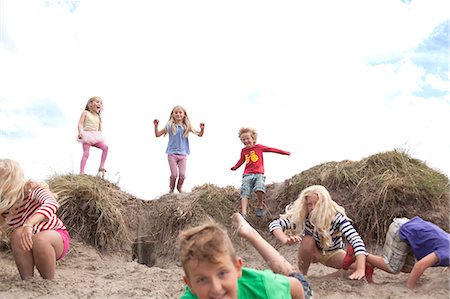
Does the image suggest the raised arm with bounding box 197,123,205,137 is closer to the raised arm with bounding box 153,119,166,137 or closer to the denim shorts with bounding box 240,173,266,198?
the raised arm with bounding box 153,119,166,137

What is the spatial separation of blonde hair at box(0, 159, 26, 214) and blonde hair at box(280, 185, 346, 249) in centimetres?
297

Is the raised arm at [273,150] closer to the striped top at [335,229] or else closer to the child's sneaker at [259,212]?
the child's sneaker at [259,212]

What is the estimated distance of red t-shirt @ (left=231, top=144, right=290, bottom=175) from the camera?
813cm

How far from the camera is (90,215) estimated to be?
731cm

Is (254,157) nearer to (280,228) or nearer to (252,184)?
(252,184)

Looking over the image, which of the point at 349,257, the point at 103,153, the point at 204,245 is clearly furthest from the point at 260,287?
the point at 103,153

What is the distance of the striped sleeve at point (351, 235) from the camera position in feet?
17.0

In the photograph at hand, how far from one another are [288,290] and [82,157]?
6.36 metres

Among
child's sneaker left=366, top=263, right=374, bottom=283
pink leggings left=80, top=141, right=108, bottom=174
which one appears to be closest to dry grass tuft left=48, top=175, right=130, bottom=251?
pink leggings left=80, top=141, right=108, bottom=174

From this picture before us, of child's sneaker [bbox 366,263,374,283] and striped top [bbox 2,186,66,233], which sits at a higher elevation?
striped top [bbox 2,186,66,233]

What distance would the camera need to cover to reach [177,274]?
5.71 m

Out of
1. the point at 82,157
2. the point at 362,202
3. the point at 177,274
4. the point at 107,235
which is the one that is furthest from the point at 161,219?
the point at 362,202

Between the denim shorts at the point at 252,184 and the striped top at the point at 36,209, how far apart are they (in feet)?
11.9

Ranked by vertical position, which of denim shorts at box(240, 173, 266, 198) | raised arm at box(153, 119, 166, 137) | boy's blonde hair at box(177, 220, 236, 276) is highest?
raised arm at box(153, 119, 166, 137)
